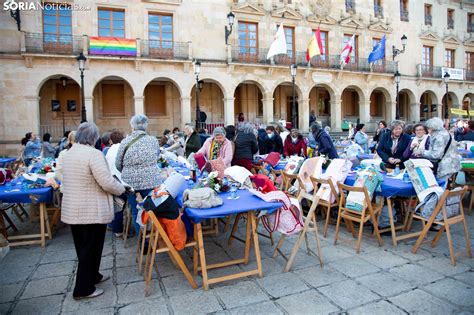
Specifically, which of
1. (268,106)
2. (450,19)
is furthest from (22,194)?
(450,19)

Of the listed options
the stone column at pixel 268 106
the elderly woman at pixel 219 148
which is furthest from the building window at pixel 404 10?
the elderly woman at pixel 219 148

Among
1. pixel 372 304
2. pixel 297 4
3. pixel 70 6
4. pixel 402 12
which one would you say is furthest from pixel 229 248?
pixel 402 12

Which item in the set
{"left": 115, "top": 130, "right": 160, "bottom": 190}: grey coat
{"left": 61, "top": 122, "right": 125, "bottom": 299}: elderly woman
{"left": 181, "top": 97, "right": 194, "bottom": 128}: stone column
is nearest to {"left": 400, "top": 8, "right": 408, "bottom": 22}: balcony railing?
{"left": 181, "top": 97, "right": 194, "bottom": 128}: stone column

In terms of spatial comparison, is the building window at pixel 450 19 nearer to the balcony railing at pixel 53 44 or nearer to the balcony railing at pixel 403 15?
the balcony railing at pixel 403 15

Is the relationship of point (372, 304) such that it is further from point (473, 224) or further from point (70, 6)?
point (70, 6)

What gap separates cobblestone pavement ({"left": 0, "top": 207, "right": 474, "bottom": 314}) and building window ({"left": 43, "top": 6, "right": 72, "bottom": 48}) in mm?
13536

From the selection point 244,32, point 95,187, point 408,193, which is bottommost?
point 408,193

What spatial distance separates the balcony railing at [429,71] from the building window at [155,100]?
1889 cm

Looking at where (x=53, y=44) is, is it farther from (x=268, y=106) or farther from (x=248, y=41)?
(x=268, y=106)

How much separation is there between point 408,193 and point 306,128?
53.4 ft

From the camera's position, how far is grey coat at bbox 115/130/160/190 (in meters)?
4.04

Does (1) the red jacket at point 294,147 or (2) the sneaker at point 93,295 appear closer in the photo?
(2) the sneaker at point 93,295

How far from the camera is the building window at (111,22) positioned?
16125 millimetres

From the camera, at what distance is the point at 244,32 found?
1892cm
